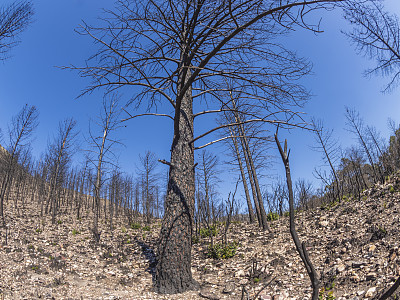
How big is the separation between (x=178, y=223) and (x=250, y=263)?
2698 millimetres

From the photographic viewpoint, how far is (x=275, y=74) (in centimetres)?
413

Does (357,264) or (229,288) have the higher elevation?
(357,264)

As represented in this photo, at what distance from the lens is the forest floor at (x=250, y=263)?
4164 millimetres

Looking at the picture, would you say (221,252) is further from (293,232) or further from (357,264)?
(293,232)

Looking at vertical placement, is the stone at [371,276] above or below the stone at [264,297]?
above

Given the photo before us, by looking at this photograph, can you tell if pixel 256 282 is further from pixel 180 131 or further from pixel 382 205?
pixel 382 205

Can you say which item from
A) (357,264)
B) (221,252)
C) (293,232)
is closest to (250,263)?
(221,252)

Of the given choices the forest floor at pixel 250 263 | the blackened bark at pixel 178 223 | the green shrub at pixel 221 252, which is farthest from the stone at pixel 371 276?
the green shrub at pixel 221 252

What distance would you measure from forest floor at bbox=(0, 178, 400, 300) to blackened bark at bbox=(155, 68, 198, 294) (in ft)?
0.84

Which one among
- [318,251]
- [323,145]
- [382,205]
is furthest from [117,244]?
[323,145]

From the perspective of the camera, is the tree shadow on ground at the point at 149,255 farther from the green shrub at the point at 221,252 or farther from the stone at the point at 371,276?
the stone at the point at 371,276

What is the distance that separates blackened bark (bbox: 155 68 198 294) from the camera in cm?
451

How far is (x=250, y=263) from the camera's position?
19.9 ft

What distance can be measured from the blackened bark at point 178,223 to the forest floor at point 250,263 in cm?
26
